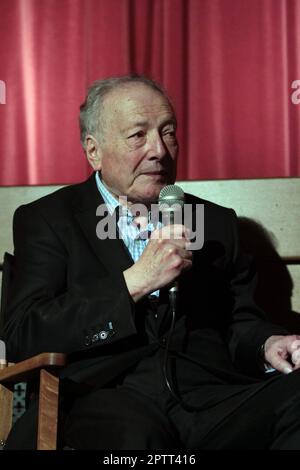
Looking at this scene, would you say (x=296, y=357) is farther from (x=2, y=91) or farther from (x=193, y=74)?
(x=2, y=91)

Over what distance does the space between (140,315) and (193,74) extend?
44.9 inches

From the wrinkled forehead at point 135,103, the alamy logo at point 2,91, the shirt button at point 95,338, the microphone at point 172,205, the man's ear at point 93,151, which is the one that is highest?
the alamy logo at point 2,91

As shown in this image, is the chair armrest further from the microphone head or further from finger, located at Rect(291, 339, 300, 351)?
finger, located at Rect(291, 339, 300, 351)

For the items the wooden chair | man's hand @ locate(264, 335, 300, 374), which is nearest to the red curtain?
man's hand @ locate(264, 335, 300, 374)

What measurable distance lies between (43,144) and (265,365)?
48.9 inches

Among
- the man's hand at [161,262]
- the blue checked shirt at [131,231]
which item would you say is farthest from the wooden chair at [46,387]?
the blue checked shirt at [131,231]

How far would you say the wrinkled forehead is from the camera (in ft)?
6.06

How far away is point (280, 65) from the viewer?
249cm

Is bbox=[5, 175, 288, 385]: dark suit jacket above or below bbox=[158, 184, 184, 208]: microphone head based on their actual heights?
below

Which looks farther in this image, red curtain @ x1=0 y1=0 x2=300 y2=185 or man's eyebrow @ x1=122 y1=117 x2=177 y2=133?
red curtain @ x1=0 y1=0 x2=300 y2=185

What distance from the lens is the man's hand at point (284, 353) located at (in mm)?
1572

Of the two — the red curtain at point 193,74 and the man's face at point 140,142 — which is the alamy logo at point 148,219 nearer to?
the man's face at point 140,142

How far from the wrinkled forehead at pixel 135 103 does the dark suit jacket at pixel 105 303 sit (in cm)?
20

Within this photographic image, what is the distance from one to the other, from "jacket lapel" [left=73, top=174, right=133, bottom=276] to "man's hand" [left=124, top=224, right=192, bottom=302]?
0.50 feet
